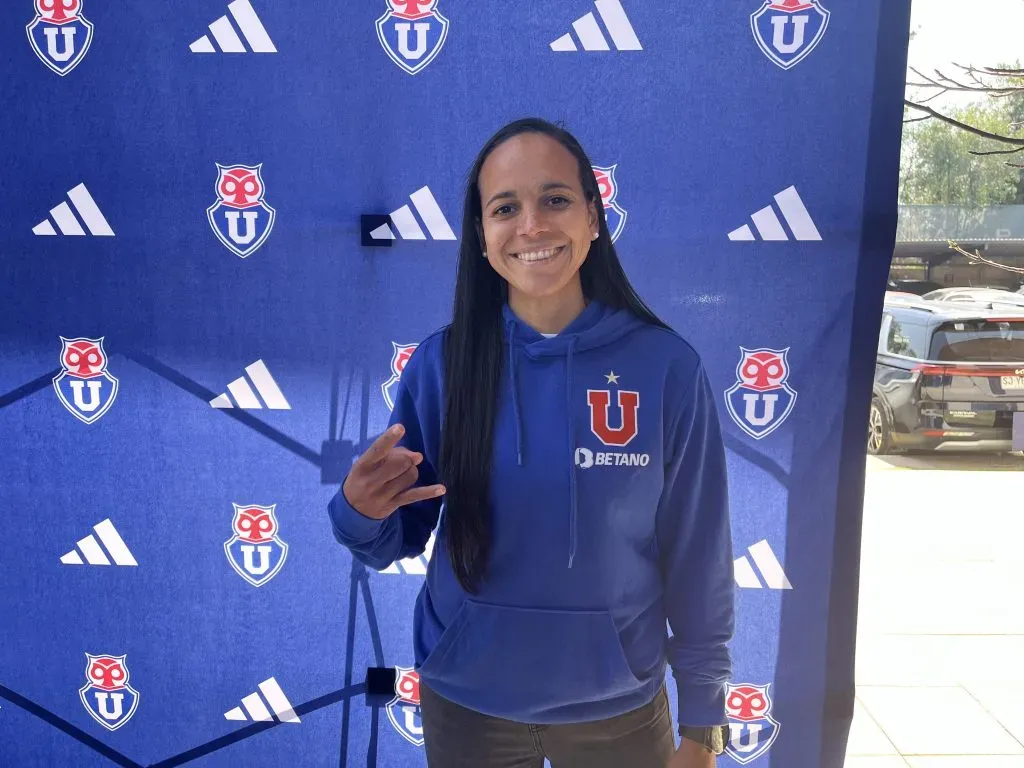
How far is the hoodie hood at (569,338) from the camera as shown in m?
1.25

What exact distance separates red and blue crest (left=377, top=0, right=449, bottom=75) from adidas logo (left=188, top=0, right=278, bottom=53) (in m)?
0.30

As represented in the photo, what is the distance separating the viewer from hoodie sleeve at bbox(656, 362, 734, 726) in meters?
1.26

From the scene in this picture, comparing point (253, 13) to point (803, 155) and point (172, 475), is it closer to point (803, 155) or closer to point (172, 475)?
point (172, 475)

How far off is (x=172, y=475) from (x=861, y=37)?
83.7 inches

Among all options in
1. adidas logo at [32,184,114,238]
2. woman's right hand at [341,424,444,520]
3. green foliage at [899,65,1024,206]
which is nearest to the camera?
woman's right hand at [341,424,444,520]

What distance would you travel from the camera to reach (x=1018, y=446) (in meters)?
2.59

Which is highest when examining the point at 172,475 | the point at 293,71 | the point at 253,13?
the point at 253,13

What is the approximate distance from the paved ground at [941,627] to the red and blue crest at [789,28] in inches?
87.6

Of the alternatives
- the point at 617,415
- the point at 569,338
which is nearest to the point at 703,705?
the point at 617,415

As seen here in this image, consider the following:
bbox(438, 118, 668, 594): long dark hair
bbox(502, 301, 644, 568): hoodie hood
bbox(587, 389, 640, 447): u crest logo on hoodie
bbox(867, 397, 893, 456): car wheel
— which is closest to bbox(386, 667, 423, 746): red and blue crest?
bbox(438, 118, 668, 594): long dark hair

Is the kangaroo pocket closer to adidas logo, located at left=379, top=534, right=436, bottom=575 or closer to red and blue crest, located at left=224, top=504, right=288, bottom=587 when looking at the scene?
adidas logo, located at left=379, top=534, right=436, bottom=575

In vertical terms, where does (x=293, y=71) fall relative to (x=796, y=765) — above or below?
above

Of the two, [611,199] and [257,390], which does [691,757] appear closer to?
[611,199]

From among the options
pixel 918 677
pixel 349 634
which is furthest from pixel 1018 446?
pixel 349 634
